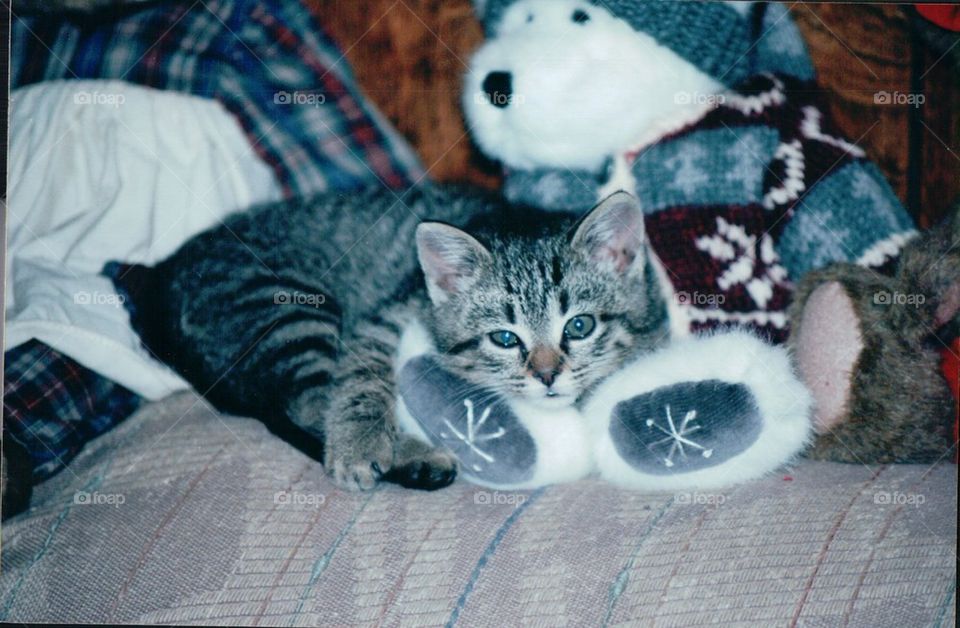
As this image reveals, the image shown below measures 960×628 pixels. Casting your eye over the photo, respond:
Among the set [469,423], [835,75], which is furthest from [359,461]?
[835,75]

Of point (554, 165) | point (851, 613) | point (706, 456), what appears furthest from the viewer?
point (554, 165)

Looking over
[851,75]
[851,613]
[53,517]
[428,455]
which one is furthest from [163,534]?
[851,75]

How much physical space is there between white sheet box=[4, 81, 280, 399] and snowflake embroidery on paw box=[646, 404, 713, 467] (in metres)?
0.85

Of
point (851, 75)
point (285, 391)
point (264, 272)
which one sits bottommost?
point (285, 391)

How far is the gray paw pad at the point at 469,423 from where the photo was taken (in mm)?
1104

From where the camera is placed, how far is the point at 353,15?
1.36 m

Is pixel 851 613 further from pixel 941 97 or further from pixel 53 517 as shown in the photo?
pixel 53 517

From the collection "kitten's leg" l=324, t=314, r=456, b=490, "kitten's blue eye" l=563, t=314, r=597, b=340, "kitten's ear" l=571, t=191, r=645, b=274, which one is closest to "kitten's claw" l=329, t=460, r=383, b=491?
"kitten's leg" l=324, t=314, r=456, b=490

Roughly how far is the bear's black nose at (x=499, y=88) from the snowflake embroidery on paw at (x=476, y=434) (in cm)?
51

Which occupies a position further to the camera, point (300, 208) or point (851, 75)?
point (300, 208)

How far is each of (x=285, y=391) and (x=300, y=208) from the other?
1.22 feet

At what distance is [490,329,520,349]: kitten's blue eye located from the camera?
1.21 meters

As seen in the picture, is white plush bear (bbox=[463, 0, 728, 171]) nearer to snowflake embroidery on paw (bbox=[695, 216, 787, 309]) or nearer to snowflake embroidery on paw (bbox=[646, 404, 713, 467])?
snowflake embroidery on paw (bbox=[695, 216, 787, 309])

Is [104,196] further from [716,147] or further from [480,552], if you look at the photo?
[716,147]
